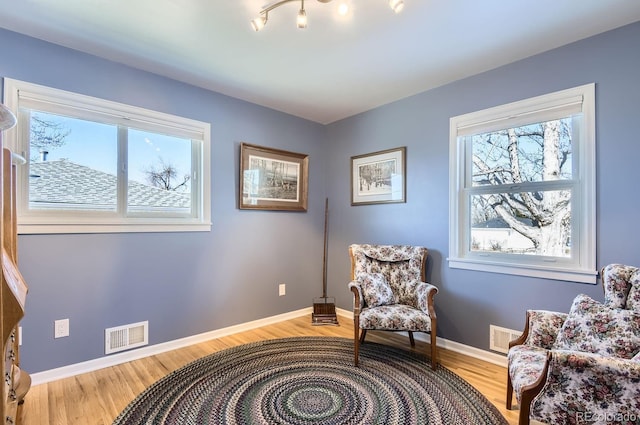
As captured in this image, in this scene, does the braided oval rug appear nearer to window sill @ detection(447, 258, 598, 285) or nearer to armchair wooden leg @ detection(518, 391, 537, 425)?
armchair wooden leg @ detection(518, 391, 537, 425)

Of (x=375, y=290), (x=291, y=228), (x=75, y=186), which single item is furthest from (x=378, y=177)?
(x=75, y=186)

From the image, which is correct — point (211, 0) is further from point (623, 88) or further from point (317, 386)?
point (623, 88)

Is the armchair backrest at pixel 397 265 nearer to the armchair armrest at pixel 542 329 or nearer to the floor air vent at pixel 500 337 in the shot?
the floor air vent at pixel 500 337

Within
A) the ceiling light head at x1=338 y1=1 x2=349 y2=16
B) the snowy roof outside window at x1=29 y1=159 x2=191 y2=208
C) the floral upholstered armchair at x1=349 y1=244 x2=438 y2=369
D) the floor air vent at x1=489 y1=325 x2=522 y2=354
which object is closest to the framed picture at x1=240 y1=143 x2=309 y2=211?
the snowy roof outside window at x1=29 y1=159 x2=191 y2=208

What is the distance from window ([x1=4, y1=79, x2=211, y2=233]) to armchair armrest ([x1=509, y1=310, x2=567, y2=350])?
266cm

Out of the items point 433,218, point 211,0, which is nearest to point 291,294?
point 433,218

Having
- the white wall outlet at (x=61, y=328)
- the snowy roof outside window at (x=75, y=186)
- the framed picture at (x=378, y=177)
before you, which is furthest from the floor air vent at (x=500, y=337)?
the white wall outlet at (x=61, y=328)

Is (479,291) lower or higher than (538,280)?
lower

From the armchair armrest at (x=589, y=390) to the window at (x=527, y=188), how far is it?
1.09 metres

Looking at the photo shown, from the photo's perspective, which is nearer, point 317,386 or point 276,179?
point 317,386

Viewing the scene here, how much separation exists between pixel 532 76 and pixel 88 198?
3573 mm

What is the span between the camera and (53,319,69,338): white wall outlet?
86.7 inches

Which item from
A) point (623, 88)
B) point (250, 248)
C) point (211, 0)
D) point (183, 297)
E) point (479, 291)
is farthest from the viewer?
point (250, 248)

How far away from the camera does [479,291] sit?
262 centimetres
